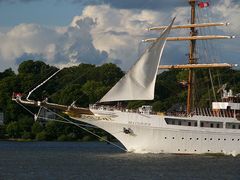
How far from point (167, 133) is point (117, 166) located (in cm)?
1184

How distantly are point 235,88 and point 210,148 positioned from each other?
54.0 m

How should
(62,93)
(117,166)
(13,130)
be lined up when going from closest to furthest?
(117,166) → (13,130) → (62,93)

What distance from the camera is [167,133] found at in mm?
76875

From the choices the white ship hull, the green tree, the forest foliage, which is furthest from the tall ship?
the green tree

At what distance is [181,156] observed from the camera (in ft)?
250

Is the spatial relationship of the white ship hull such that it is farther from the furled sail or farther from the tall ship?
the furled sail

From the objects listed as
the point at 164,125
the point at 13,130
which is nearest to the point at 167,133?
the point at 164,125

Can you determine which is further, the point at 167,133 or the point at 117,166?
the point at 167,133

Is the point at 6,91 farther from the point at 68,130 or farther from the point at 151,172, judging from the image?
the point at 151,172

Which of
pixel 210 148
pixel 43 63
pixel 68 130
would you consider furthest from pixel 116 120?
pixel 43 63

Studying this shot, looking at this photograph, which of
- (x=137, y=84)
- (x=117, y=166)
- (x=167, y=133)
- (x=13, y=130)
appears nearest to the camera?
(x=117, y=166)

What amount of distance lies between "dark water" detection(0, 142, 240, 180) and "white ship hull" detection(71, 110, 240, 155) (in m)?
1.33

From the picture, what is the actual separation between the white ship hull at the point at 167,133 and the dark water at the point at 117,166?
4.35ft

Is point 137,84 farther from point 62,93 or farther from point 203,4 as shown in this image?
point 62,93
